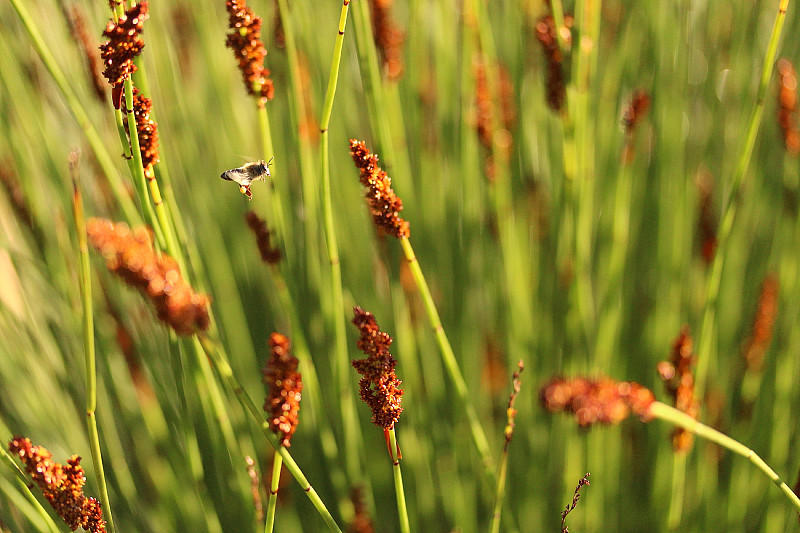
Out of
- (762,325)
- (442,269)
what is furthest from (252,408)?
(762,325)

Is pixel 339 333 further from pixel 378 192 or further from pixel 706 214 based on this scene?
pixel 706 214

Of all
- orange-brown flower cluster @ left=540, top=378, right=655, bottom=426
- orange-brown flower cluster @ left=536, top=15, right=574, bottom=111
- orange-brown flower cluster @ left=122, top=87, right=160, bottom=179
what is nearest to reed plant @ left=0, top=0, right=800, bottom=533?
orange-brown flower cluster @ left=536, top=15, right=574, bottom=111

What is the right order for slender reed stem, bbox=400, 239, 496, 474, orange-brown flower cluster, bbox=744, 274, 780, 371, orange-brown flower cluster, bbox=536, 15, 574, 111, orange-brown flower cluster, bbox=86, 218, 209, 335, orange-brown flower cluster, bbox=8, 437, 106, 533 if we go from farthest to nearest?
orange-brown flower cluster, bbox=744, 274, 780, 371, orange-brown flower cluster, bbox=536, 15, 574, 111, slender reed stem, bbox=400, 239, 496, 474, orange-brown flower cluster, bbox=8, 437, 106, 533, orange-brown flower cluster, bbox=86, 218, 209, 335

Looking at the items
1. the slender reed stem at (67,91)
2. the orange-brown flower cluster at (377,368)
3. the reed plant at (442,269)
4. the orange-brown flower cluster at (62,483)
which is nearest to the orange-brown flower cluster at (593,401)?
the orange-brown flower cluster at (377,368)

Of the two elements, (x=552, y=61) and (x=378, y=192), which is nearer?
(x=378, y=192)

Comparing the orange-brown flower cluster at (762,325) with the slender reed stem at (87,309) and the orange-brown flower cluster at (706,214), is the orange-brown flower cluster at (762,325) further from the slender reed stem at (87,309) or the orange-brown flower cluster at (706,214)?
the slender reed stem at (87,309)

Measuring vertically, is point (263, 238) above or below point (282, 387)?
above

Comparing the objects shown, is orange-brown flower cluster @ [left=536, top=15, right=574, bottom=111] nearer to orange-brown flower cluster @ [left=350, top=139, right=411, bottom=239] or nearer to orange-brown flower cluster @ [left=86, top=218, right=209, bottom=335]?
orange-brown flower cluster @ [left=350, top=139, right=411, bottom=239]
